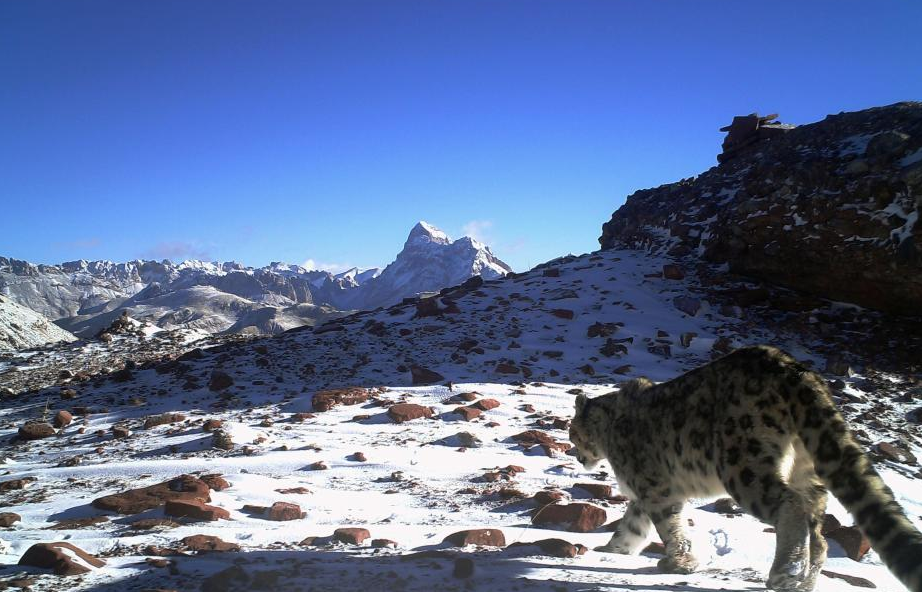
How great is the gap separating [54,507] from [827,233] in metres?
21.6

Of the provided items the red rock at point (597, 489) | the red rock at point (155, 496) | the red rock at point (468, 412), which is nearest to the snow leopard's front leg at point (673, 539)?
the red rock at point (597, 489)

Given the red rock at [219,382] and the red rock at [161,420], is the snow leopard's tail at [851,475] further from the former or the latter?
the red rock at [219,382]

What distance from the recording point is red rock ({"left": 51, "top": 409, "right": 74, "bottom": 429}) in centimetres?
1132

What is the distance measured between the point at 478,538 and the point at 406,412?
544cm

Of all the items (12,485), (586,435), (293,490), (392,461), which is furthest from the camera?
(392,461)

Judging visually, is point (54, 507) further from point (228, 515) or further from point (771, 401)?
point (771, 401)

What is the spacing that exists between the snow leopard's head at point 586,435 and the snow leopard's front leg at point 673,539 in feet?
4.39

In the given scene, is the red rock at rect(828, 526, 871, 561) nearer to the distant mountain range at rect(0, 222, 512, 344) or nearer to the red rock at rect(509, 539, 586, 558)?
the red rock at rect(509, 539, 586, 558)

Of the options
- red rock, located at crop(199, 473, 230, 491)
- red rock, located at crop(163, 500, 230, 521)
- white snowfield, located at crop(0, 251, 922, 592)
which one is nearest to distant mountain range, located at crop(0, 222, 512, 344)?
white snowfield, located at crop(0, 251, 922, 592)

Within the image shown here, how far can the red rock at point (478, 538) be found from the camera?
18.5 ft

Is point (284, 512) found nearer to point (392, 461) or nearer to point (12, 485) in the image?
point (392, 461)

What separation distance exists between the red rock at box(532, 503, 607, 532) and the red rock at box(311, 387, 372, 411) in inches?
255

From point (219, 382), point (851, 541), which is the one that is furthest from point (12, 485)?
point (851, 541)

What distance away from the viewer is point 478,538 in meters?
5.70
